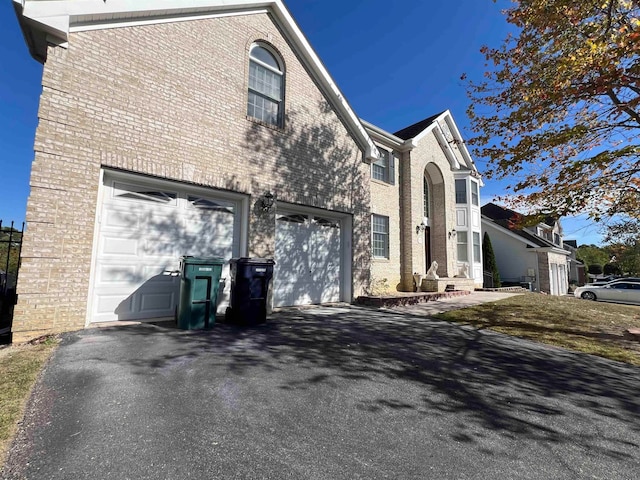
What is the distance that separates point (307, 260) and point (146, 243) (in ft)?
14.2

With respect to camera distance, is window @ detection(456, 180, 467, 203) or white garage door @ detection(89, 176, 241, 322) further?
window @ detection(456, 180, 467, 203)

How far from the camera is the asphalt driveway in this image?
2.29 meters

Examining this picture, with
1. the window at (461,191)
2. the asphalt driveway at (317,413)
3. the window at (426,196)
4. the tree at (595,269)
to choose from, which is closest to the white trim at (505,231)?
the window at (461,191)

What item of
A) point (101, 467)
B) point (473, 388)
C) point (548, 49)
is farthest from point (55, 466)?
point (548, 49)

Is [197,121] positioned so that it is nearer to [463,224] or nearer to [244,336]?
[244,336]

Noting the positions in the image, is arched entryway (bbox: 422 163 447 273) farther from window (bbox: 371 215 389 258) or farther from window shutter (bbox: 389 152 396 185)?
window (bbox: 371 215 389 258)

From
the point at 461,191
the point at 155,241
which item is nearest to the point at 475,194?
the point at 461,191

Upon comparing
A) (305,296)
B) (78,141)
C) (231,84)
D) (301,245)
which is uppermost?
(231,84)

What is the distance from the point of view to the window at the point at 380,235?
45.6 feet

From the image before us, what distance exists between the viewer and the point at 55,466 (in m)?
2.16

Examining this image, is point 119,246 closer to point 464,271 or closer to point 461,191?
point 464,271

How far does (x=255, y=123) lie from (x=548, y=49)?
7.47 meters

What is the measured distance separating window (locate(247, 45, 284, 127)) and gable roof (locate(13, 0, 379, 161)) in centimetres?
100

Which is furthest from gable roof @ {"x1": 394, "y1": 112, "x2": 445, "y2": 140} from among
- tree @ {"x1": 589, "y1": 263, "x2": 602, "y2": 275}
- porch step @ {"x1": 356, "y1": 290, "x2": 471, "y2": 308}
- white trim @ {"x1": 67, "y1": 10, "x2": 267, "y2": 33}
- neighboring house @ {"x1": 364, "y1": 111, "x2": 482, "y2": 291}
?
tree @ {"x1": 589, "y1": 263, "x2": 602, "y2": 275}
